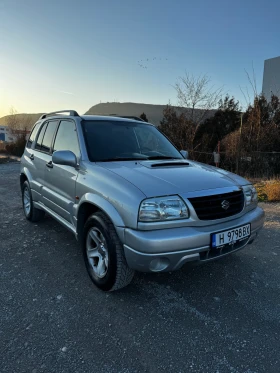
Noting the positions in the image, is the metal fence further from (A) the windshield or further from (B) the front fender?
(B) the front fender

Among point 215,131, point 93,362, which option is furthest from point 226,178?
point 215,131

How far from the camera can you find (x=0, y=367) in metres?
1.82

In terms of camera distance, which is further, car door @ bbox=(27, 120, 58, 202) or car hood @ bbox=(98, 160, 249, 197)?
car door @ bbox=(27, 120, 58, 202)

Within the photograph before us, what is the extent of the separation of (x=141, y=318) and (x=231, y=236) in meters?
1.08

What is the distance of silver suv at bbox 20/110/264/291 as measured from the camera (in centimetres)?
222

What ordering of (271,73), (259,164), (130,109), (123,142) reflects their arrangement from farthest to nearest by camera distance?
(130,109), (271,73), (259,164), (123,142)

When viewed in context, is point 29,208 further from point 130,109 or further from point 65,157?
point 130,109

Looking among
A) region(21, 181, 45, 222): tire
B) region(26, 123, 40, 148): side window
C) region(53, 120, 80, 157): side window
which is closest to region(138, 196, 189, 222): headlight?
region(53, 120, 80, 157): side window

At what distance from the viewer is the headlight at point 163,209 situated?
2.21 metres

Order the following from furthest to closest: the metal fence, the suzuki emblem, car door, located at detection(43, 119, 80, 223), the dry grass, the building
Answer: the building < the metal fence < the dry grass < car door, located at detection(43, 119, 80, 223) < the suzuki emblem

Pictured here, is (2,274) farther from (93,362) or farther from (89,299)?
(93,362)

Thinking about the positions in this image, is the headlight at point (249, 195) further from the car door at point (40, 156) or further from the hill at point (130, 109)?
the hill at point (130, 109)

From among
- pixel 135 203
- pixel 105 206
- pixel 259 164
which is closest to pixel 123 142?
pixel 105 206

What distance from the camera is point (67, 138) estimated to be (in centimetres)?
350
